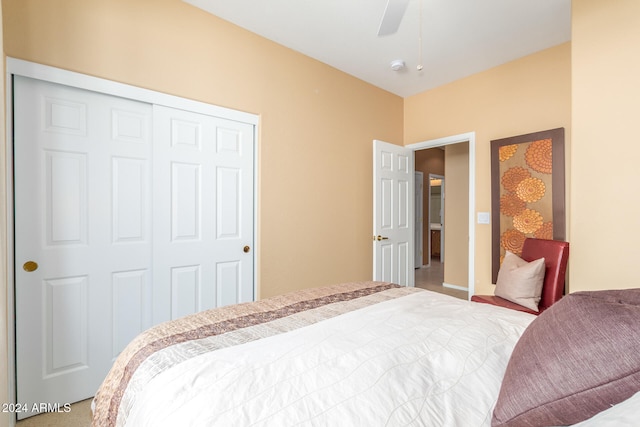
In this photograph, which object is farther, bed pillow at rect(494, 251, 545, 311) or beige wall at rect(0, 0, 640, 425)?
bed pillow at rect(494, 251, 545, 311)

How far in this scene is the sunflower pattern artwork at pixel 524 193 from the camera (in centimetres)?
291

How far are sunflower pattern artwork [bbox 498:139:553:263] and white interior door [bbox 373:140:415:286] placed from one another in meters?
1.09

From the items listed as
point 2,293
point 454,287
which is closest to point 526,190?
point 454,287

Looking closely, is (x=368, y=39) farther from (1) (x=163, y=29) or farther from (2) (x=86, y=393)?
(2) (x=86, y=393)

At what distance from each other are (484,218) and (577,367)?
3.13 meters

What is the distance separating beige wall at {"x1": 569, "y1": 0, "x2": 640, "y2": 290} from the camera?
188cm

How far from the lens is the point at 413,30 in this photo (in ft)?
8.65

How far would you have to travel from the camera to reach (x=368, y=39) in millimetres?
2816

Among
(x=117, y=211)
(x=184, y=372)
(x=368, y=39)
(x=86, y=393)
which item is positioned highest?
(x=368, y=39)

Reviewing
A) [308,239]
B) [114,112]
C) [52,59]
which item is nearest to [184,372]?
[114,112]

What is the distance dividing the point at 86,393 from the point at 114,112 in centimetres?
189

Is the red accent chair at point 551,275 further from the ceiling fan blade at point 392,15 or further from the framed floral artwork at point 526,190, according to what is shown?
the ceiling fan blade at point 392,15

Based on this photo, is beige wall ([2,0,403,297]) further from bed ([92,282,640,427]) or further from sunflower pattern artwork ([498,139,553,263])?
bed ([92,282,640,427])

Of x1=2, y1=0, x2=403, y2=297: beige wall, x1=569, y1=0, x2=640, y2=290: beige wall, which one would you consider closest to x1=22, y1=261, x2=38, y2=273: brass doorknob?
x1=2, y1=0, x2=403, y2=297: beige wall
